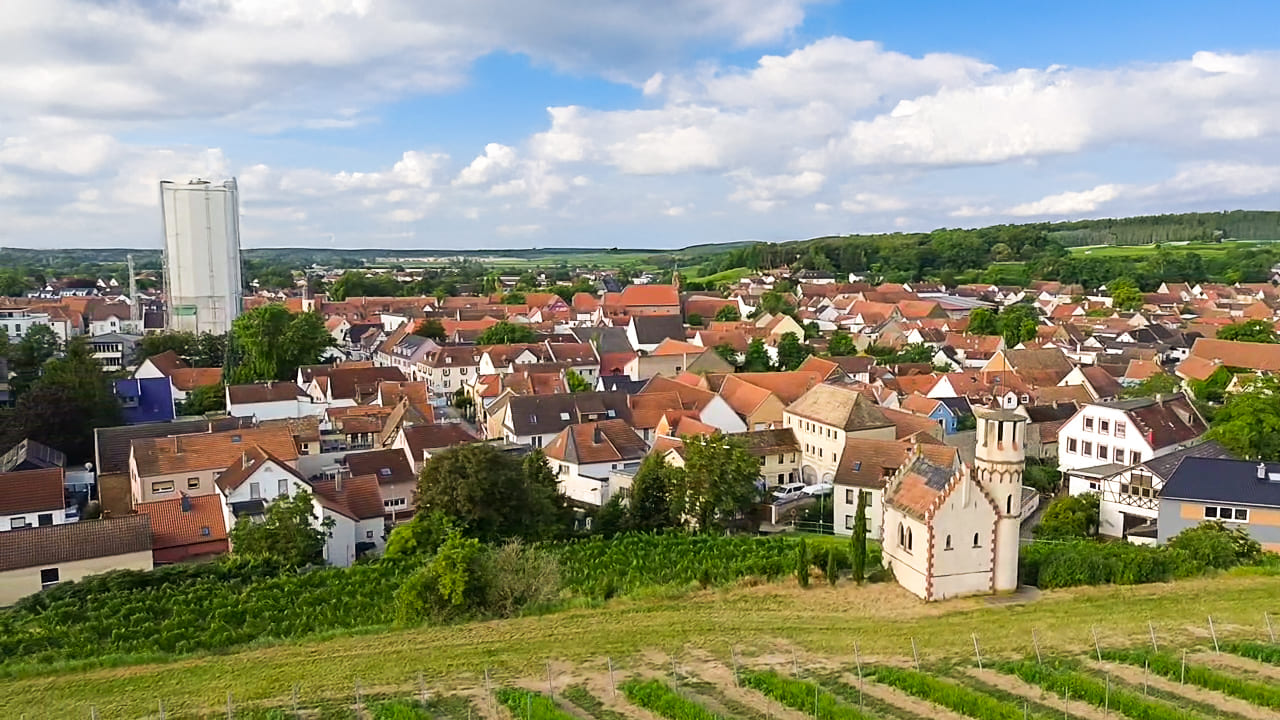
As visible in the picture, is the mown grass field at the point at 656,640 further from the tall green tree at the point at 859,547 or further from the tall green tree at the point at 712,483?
the tall green tree at the point at 712,483

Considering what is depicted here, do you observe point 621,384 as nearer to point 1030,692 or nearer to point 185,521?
point 185,521

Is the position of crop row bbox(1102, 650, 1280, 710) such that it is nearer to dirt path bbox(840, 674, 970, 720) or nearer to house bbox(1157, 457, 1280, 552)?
dirt path bbox(840, 674, 970, 720)

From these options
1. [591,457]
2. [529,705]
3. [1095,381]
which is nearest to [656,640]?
[529,705]

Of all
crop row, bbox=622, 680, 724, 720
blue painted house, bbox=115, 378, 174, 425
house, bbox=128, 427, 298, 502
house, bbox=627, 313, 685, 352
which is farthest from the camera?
house, bbox=627, 313, 685, 352

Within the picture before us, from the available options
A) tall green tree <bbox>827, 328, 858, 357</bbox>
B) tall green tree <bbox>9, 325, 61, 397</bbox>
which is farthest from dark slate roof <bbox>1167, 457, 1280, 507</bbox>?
tall green tree <bbox>9, 325, 61, 397</bbox>

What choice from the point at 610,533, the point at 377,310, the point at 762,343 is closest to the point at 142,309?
the point at 377,310

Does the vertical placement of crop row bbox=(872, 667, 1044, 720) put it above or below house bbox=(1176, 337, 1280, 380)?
below
